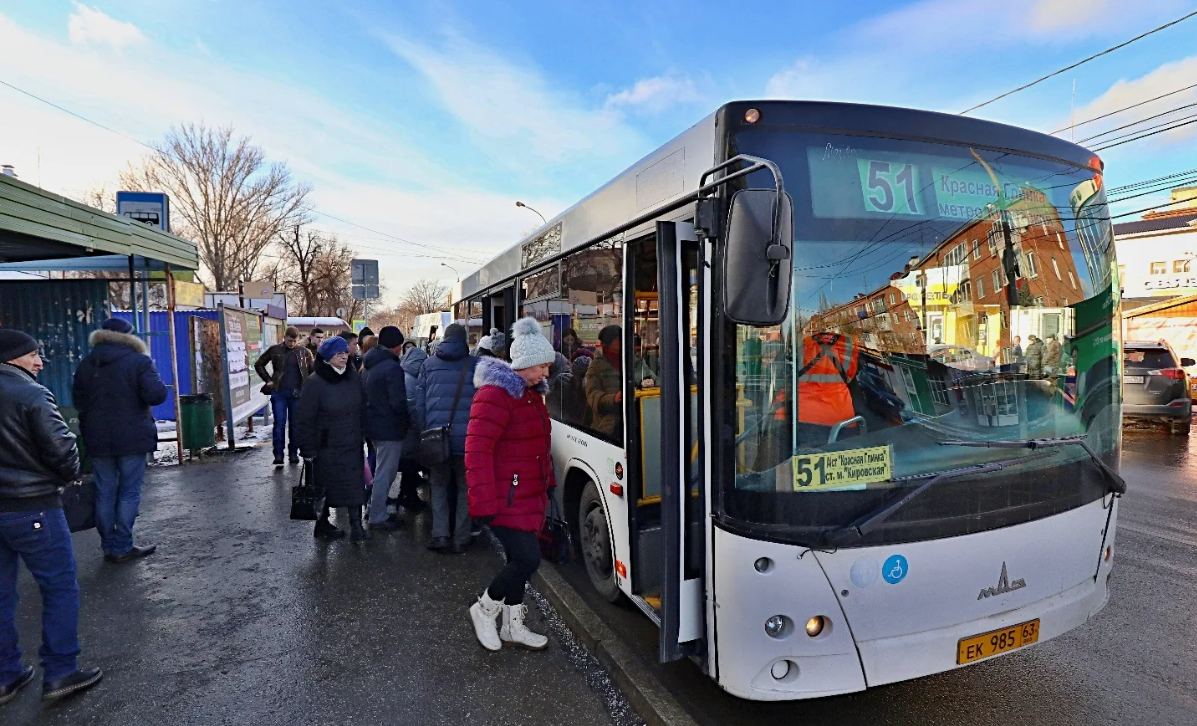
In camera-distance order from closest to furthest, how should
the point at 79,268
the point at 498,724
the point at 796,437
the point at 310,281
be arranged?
the point at 796,437, the point at 498,724, the point at 79,268, the point at 310,281

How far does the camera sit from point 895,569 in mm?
2760

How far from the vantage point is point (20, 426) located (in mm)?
3258

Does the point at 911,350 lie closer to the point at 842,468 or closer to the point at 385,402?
the point at 842,468

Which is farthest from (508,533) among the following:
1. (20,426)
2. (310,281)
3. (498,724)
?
(310,281)

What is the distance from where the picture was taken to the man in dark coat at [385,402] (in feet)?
20.1

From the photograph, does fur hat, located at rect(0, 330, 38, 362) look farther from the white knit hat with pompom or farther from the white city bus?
the white city bus

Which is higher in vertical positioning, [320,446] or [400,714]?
[320,446]

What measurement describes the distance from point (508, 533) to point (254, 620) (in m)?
2.07

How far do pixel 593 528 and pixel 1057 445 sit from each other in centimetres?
275

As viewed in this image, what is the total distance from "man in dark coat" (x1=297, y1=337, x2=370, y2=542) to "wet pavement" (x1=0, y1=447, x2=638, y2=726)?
571 mm

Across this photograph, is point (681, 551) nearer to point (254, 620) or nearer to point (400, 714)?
point (400, 714)

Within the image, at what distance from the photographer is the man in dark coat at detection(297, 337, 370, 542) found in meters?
5.60

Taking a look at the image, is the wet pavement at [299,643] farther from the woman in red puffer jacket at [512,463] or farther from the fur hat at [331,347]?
the fur hat at [331,347]

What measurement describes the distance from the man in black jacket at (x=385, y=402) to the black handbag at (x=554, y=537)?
6.44ft
